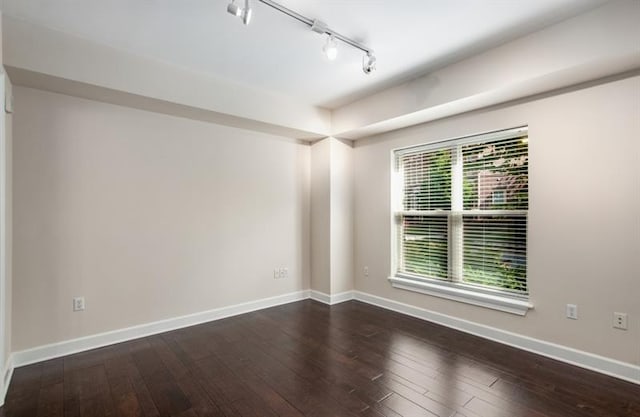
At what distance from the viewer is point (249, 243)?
163 inches

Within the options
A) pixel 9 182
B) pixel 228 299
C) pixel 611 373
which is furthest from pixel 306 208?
pixel 611 373

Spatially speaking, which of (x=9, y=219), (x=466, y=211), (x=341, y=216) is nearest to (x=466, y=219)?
(x=466, y=211)

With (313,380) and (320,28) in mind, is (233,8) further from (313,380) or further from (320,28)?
(313,380)

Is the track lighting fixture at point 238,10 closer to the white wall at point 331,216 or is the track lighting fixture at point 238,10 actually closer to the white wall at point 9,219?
the white wall at point 9,219

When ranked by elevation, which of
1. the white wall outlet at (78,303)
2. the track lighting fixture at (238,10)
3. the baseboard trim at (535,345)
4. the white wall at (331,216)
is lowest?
the baseboard trim at (535,345)

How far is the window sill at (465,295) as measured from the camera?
9.90 feet

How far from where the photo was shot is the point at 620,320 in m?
2.47

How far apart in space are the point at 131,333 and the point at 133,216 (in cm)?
117

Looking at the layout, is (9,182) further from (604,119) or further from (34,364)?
(604,119)

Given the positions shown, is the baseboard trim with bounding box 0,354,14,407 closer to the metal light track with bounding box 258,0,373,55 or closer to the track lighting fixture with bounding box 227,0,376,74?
the track lighting fixture with bounding box 227,0,376,74

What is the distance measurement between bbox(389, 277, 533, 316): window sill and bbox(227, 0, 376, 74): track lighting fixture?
8.07 feet

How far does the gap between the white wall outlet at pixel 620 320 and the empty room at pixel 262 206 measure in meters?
0.01

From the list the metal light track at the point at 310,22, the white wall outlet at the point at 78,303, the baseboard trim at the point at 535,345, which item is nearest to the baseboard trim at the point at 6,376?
the white wall outlet at the point at 78,303

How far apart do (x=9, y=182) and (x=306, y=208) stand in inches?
124
